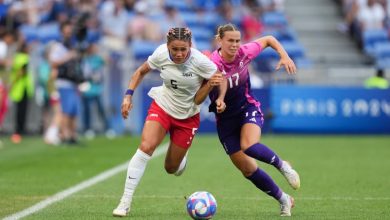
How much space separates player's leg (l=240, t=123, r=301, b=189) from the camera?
393 inches

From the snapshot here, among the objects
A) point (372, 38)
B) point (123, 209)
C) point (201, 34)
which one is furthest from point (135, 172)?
point (372, 38)

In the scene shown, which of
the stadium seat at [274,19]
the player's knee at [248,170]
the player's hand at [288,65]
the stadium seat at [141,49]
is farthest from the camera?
the stadium seat at [274,19]

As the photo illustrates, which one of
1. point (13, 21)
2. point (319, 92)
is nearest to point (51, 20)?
point (13, 21)

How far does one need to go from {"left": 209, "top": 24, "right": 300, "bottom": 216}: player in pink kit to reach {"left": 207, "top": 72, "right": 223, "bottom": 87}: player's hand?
1.41 feet

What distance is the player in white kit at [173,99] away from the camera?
9812 millimetres

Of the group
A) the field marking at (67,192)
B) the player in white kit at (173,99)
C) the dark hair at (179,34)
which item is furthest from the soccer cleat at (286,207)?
the field marking at (67,192)

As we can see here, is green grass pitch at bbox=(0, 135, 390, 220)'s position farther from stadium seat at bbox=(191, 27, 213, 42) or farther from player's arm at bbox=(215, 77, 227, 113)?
stadium seat at bbox=(191, 27, 213, 42)

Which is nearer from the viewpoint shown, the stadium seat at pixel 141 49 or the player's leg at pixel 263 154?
the player's leg at pixel 263 154

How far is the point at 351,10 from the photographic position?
2952 centimetres

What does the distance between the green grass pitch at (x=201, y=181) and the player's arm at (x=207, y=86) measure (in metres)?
1.27

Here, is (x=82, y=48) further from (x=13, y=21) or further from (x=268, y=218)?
(x=268, y=218)

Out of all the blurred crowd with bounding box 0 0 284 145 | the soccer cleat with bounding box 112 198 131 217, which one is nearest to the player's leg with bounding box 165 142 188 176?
the soccer cleat with bounding box 112 198 131 217

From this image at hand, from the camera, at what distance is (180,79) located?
398 inches

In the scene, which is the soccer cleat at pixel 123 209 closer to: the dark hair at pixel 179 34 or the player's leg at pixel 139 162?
the player's leg at pixel 139 162
